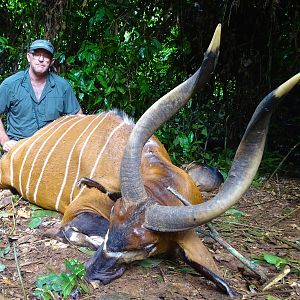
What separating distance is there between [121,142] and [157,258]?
904 mm

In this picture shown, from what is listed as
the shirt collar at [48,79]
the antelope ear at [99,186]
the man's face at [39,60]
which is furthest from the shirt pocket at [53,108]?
the antelope ear at [99,186]

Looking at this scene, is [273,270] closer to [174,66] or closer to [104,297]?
[104,297]

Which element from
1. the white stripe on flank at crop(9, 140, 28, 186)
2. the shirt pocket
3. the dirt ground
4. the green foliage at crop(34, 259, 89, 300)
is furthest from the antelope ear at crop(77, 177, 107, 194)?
the shirt pocket

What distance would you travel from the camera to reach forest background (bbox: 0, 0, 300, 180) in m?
4.70

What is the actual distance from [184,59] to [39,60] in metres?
1.90

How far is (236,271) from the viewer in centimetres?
267

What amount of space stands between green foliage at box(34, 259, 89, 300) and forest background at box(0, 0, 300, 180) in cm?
250

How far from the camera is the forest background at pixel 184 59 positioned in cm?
470

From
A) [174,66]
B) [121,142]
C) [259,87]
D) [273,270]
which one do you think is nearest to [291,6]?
[259,87]

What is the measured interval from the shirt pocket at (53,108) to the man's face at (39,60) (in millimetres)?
272

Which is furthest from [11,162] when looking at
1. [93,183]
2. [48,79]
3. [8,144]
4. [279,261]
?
[279,261]

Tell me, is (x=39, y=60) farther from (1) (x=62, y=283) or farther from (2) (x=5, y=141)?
(1) (x=62, y=283)

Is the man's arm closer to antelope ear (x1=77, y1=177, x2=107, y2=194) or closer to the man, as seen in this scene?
the man

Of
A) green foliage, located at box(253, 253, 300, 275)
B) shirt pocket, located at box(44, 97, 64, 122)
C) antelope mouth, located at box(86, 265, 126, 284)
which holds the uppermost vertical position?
shirt pocket, located at box(44, 97, 64, 122)
